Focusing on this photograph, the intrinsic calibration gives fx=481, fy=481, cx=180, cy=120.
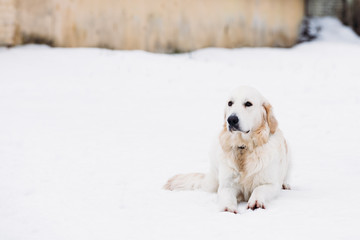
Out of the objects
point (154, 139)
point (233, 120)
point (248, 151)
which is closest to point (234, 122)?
point (233, 120)

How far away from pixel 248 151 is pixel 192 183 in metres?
0.70

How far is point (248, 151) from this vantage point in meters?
4.00

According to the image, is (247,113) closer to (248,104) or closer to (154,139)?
(248,104)

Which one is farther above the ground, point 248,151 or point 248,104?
point 248,104

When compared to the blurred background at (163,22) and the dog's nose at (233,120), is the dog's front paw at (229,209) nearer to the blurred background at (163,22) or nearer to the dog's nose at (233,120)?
the dog's nose at (233,120)

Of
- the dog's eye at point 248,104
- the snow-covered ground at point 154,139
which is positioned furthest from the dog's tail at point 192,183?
the dog's eye at point 248,104

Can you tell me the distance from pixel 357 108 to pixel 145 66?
4579 millimetres

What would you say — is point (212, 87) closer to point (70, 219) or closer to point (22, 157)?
point (22, 157)

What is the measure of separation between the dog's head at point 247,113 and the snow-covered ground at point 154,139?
24.7 inches

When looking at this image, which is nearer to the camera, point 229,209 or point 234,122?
point 229,209

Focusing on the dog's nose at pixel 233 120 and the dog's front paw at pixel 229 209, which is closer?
the dog's front paw at pixel 229 209

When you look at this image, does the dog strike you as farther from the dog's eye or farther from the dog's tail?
the dog's tail

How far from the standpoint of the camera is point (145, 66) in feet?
34.4

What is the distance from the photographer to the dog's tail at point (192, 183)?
434 centimetres
